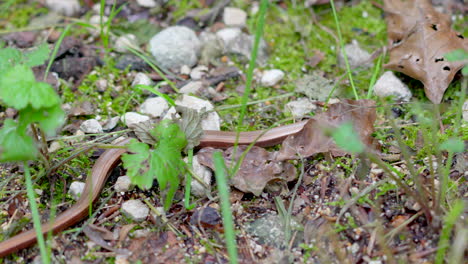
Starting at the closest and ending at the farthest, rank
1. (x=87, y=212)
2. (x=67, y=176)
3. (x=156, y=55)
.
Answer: (x=87, y=212) → (x=67, y=176) → (x=156, y=55)

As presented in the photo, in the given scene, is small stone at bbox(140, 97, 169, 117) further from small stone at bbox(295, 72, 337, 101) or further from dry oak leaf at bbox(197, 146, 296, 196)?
small stone at bbox(295, 72, 337, 101)

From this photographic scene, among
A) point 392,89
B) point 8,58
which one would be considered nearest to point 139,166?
point 8,58

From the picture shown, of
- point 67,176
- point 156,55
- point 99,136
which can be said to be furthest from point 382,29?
point 67,176

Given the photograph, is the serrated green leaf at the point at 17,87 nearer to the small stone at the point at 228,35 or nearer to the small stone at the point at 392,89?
the small stone at the point at 228,35

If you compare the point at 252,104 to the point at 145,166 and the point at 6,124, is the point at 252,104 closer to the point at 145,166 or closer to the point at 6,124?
the point at 145,166

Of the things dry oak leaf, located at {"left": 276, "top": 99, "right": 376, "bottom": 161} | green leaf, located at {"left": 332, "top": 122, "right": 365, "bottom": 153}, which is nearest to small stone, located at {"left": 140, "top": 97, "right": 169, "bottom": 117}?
dry oak leaf, located at {"left": 276, "top": 99, "right": 376, "bottom": 161}
